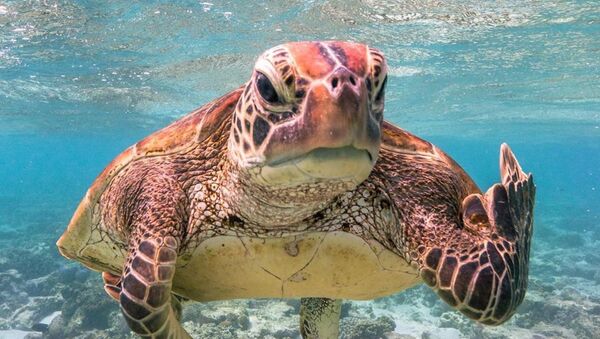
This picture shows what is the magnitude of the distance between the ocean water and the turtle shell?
5184 mm

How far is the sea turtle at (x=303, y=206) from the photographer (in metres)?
1.66

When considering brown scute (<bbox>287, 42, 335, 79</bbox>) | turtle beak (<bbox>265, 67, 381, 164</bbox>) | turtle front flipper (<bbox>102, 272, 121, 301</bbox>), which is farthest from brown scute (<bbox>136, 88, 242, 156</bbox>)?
turtle front flipper (<bbox>102, 272, 121, 301</bbox>)

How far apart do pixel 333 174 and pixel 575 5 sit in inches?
484

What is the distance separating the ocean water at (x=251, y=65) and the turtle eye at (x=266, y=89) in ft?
24.4

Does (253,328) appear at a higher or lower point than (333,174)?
lower

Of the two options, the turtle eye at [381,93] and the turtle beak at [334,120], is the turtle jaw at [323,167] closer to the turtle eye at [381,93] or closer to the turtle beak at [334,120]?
the turtle beak at [334,120]

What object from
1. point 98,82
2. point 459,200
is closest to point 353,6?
point 459,200

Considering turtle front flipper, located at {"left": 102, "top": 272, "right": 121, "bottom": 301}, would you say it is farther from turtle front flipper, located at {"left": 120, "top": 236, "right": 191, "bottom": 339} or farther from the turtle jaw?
the turtle jaw

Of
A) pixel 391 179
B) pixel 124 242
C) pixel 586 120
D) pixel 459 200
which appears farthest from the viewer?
pixel 586 120

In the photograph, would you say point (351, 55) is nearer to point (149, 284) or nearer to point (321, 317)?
point (149, 284)

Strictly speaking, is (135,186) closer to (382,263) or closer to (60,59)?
(382,263)

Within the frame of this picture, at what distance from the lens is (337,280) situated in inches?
121

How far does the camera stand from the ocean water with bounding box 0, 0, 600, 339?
33.2 feet

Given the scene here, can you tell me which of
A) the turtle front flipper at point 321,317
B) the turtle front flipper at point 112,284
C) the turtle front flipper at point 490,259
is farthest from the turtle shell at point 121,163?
the turtle front flipper at point 321,317
